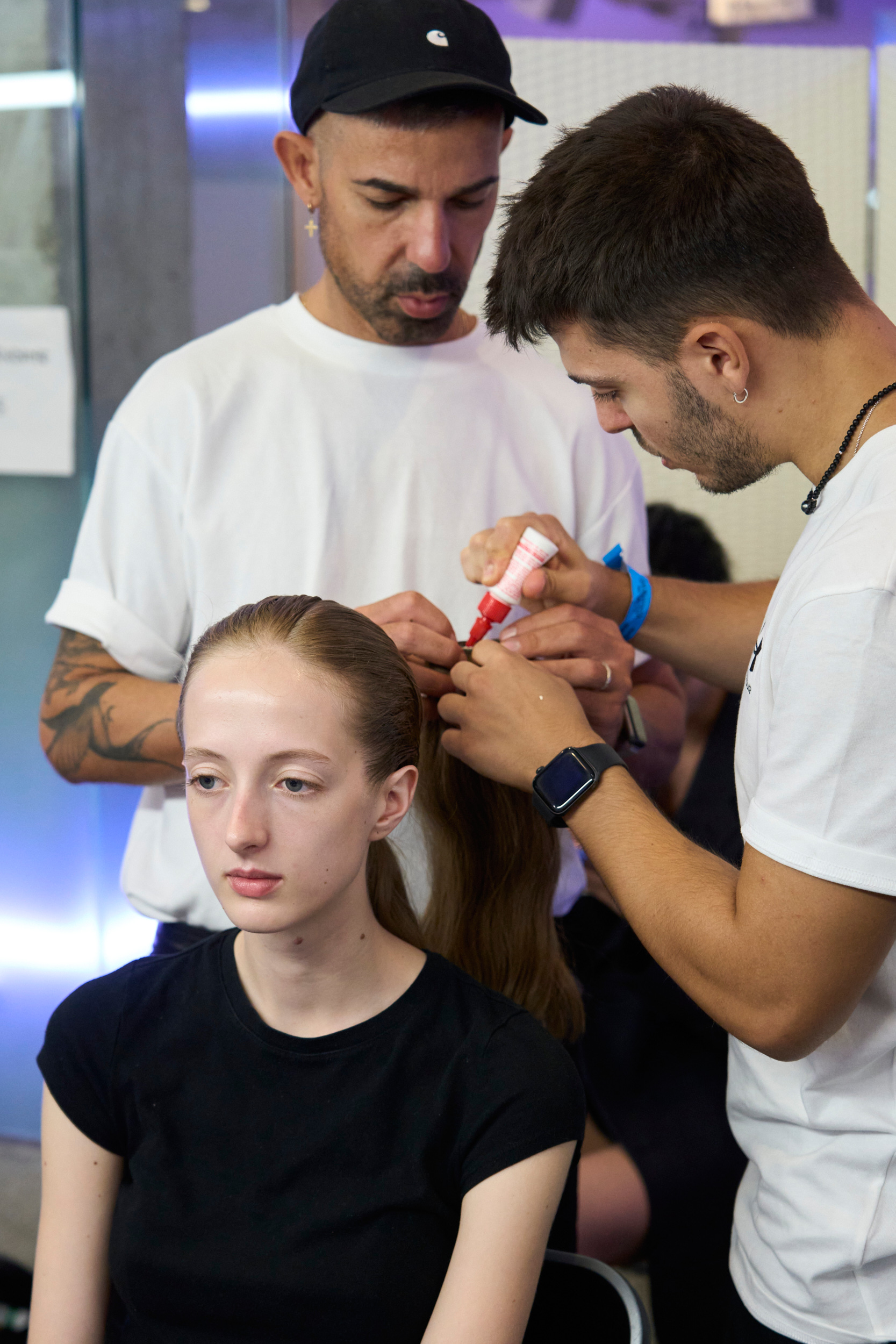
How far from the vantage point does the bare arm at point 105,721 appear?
159 centimetres

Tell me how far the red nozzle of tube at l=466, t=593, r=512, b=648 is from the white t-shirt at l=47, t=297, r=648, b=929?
0.70 ft

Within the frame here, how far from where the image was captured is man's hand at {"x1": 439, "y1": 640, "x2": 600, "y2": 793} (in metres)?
1.32

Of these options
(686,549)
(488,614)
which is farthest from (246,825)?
(686,549)

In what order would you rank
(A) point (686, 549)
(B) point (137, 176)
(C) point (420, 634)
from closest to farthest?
1. (C) point (420, 634)
2. (B) point (137, 176)
3. (A) point (686, 549)

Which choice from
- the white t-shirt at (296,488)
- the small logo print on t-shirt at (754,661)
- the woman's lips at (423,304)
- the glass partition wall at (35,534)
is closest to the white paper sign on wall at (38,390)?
the glass partition wall at (35,534)

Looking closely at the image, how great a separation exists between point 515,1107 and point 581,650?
1.88 ft

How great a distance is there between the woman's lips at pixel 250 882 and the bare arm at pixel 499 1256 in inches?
14.9

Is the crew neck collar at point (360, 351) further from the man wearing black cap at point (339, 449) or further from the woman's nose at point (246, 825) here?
the woman's nose at point (246, 825)

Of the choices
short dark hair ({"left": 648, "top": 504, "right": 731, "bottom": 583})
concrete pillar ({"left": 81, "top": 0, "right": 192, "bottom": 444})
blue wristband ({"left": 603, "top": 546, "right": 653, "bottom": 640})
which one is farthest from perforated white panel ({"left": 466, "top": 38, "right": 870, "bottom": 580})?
blue wristband ({"left": 603, "top": 546, "right": 653, "bottom": 640})

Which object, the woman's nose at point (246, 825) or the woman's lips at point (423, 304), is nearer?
the woman's nose at point (246, 825)

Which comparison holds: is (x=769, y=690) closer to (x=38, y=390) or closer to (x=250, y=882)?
(x=250, y=882)

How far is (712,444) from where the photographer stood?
1.26 m

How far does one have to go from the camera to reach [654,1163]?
2.24m

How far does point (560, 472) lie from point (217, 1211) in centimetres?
113
